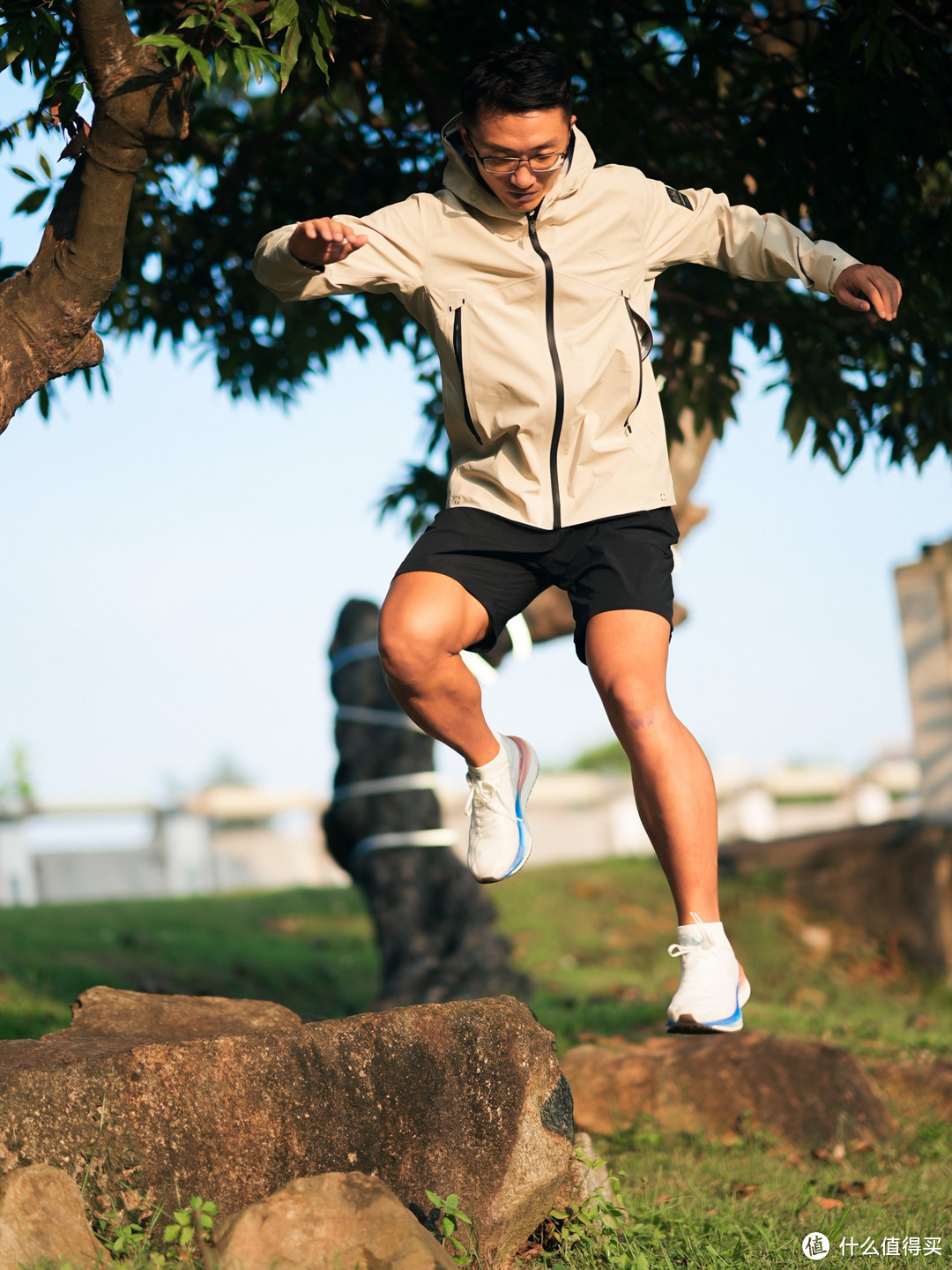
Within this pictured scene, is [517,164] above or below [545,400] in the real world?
above

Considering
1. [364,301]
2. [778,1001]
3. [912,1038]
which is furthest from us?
[778,1001]

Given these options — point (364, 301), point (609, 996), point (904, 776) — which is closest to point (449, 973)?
point (609, 996)

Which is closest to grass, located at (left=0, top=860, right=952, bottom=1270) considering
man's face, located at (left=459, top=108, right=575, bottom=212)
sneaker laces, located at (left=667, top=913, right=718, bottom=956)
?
sneaker laces, located at (left=667, top=913, right=718, bottom=956)

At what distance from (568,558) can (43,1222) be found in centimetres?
202

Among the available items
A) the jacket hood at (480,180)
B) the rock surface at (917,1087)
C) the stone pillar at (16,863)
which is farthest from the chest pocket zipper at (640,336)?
the stone pillar at (16,863)

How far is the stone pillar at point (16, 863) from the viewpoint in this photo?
1398 cm

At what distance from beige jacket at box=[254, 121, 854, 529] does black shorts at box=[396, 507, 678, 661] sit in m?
0.06

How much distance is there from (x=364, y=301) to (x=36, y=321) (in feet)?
8.42

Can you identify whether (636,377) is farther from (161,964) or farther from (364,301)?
(161,964)

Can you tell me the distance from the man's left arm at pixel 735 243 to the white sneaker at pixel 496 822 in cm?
149

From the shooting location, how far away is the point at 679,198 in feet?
11.5

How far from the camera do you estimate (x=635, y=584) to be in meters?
3.28

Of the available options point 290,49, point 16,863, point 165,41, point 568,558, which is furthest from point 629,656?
point 16,863

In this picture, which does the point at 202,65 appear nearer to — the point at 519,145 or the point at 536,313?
the point at 519,145
